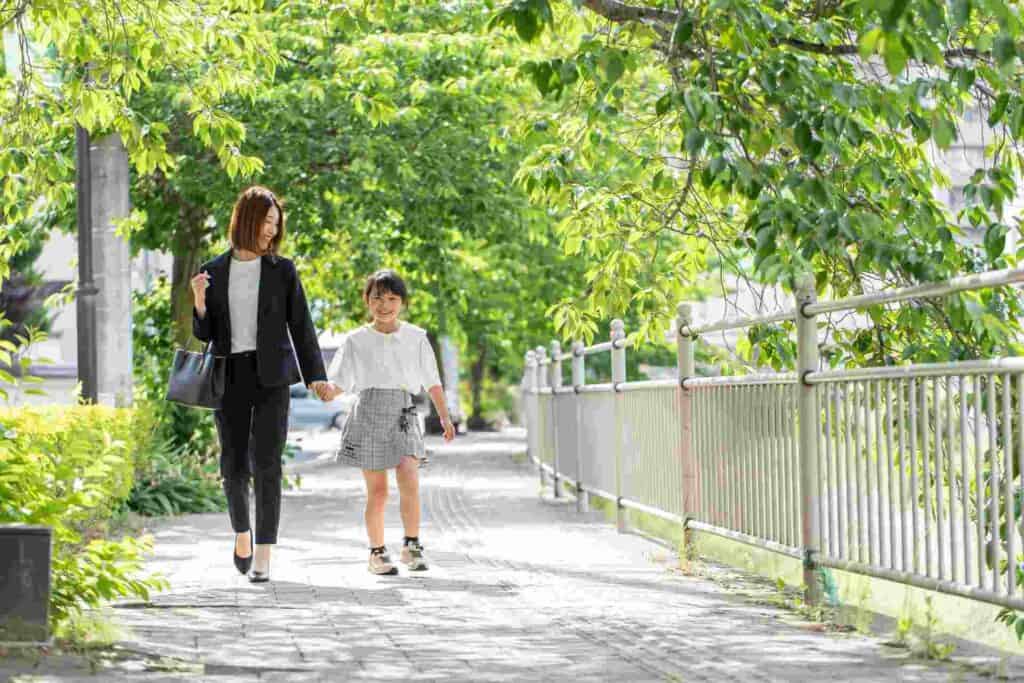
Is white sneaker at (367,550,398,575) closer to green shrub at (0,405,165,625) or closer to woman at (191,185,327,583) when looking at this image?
woman at (191,185,327,583)

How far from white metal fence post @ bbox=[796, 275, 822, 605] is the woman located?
8.45 feet

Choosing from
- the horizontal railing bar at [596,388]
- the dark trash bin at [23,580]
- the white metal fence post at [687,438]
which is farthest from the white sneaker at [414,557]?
the dark trash bin at [23,580]

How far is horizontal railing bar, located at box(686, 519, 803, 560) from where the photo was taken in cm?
841

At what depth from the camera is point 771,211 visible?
285 inches

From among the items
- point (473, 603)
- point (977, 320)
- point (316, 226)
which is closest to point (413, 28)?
point (316, 226)

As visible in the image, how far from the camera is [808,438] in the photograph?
Result: 26.5ft

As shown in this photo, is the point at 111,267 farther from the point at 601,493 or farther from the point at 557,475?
the point at 557,475

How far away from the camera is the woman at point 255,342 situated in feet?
30.7

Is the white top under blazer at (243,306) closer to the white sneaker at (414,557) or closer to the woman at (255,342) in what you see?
the woman at (255,342)

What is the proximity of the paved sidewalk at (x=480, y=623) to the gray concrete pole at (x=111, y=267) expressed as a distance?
2349mm

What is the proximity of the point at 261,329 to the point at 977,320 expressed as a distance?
3775 millimetres

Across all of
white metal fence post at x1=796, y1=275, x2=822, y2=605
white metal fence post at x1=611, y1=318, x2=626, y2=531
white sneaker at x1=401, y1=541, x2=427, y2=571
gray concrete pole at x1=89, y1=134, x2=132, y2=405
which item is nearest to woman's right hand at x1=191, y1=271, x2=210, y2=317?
white sneaker at x1=401, y1=541, x2=427, y2=571

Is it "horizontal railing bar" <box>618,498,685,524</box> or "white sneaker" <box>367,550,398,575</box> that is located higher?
"horizontal railing bar" <box>618,498,685,524</box>

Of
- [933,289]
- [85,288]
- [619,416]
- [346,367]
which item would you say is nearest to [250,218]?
[346,367]
